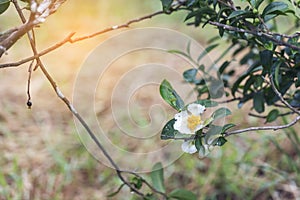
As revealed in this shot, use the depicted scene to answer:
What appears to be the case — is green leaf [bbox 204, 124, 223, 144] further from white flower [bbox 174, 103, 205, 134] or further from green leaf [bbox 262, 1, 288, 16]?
green leaf [bbox 262, 1, 288, 16]

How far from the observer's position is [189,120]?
2.49 ft

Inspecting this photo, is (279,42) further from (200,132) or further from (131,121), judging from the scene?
(131,121)

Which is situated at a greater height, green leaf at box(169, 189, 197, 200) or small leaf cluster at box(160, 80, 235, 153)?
small leaf cluster at box(160, 80, 235, 153)

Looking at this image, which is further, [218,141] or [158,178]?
[158,178]

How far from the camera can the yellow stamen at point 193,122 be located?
752 mm

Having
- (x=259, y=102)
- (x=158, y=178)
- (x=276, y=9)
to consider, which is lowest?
(x=158, y=178)

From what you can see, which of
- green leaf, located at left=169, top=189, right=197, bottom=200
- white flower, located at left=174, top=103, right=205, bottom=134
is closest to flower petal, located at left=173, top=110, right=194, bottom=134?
white flower, located at left=174, top=103, right=205, bottom=134

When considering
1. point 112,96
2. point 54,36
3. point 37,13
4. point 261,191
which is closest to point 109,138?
point 112,96

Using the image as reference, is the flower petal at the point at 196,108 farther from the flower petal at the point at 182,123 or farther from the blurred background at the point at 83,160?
the blurred background at the point at 83,160

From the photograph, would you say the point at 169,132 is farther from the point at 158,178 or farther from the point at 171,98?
the point at 158,178

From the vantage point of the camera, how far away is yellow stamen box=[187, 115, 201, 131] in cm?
75

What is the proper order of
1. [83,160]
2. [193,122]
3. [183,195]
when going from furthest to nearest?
[83,160]
[183,195]
[193,122]

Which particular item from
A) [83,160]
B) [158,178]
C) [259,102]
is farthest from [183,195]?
[83,160]

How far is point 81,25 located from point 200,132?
1.92 metres
